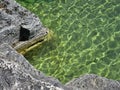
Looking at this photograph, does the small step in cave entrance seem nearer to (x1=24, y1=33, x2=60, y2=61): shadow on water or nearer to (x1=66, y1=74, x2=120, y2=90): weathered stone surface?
(x1=24, y1=33, x2=60, y2=61): shadow on water

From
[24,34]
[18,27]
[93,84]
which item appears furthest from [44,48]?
[93,84]

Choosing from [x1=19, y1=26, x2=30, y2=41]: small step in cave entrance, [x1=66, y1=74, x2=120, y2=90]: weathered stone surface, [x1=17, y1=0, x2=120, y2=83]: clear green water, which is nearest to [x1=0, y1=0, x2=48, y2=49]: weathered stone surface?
[x1=19, y1=26, x2=30, y2=41]: small step in cave entrance

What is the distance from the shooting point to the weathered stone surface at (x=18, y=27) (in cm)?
1316

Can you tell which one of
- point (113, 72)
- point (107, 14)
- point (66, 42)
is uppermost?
point (107, 14)

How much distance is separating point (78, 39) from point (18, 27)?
2.62 m

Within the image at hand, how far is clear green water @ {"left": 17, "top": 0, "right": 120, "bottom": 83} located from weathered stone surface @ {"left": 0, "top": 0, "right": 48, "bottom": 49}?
57cm

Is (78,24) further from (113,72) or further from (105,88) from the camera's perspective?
(105,88)

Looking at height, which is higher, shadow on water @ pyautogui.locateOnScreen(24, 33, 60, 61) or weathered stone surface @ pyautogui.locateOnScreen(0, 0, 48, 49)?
weathered stone surface @ pyautogui.locateOnScreen(0, 0, 48, 49)

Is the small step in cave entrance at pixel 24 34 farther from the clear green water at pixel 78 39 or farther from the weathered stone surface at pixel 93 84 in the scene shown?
the weathered stone surface at pixel 93 84

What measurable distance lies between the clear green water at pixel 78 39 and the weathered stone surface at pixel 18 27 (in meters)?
0.57

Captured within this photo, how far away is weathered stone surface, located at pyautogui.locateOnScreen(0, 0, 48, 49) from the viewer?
13.2 m

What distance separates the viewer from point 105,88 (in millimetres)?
7461

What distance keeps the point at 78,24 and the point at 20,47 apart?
2.99 meters

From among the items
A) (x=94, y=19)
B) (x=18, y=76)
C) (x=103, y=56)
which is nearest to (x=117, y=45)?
(x=103, y=56)
